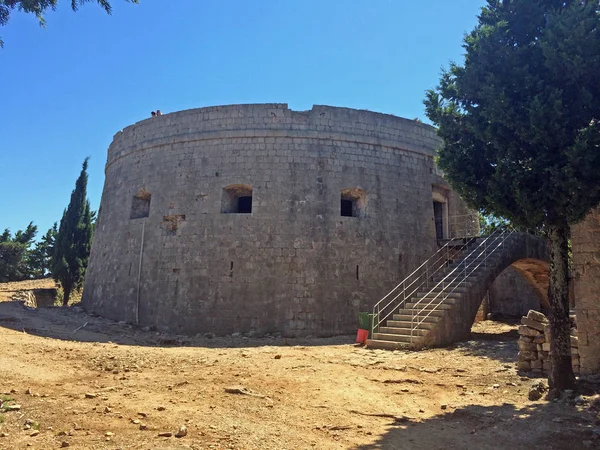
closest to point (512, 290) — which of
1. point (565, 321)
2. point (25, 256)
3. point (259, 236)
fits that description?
point (259, 236)

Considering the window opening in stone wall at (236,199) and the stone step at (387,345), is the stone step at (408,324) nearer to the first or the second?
the stone step at (387,345)

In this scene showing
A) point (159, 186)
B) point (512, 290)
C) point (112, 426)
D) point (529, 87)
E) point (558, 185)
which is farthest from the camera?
point (512, 290)

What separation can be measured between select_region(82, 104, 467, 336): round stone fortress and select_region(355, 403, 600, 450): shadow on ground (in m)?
7.69

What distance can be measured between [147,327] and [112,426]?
9.53 m

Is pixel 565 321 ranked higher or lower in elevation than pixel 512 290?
lower

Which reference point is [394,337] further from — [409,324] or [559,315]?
[559,315]

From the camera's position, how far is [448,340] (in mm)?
10305

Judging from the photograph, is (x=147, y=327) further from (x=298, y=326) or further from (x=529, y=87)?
(x=529, y=87)

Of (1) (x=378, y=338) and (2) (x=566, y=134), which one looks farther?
(1) (x=378, y=338)

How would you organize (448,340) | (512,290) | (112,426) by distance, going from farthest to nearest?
(512,290) → (448,340) → (112,426)

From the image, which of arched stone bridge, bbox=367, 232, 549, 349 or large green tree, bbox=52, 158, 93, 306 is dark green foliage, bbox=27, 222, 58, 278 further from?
arched stone bridge, bbox=367, 232, 549, 349

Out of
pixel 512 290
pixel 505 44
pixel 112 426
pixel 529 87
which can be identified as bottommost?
pixel 112 426

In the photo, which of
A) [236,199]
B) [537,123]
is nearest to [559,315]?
[537,123]

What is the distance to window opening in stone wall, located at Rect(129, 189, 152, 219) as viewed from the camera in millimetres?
15602
